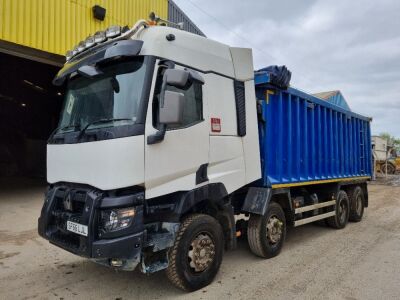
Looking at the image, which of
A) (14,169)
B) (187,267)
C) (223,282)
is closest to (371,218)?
(223,282)

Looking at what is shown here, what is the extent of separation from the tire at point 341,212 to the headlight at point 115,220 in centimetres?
565

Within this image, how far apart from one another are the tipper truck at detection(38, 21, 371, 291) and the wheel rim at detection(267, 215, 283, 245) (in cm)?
2

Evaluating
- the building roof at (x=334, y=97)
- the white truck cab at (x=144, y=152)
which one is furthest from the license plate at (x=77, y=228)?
the building roof at (x=334, y=97)

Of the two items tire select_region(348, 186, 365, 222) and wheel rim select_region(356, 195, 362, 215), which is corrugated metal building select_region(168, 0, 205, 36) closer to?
tire select_region(348, 186, 365, 222)

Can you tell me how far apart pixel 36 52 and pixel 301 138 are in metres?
7.08

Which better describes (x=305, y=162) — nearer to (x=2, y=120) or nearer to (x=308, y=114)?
(x=308, y=114)

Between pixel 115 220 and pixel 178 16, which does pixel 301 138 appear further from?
pixel 178 16

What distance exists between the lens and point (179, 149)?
147 inches

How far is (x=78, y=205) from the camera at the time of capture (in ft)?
11.9

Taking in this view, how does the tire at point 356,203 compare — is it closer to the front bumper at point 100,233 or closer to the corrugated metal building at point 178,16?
the front bumper at point 100,233

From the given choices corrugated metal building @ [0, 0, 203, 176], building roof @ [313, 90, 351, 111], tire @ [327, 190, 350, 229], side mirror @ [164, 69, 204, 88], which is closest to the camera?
side mirror @ [164, 69, 204, 88]

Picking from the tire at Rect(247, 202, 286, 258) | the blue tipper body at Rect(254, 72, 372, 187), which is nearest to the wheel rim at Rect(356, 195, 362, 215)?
the blue tipper body at Rect(254, 72, 372, 187)

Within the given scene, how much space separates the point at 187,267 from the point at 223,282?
2.48 ft

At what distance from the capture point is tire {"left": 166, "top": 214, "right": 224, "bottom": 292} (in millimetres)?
3713
